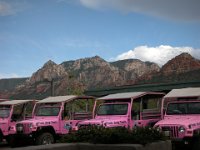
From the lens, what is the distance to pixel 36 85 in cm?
8750

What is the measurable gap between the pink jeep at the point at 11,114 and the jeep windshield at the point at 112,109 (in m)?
4.01

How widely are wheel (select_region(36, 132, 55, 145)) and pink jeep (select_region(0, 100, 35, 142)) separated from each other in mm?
1984

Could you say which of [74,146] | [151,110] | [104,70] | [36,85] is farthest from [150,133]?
[104,70]

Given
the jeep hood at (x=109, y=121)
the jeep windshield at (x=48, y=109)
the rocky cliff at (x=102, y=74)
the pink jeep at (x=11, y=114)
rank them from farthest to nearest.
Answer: the rocky cliff at (x=102, y=74)
the pink jeep at (x=11, y=114)
the jeep windshield at (x=48, y=109)
the jeep hood at (x=109, y=121)

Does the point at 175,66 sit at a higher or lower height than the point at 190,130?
higher

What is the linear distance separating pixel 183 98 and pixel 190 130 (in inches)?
92.8

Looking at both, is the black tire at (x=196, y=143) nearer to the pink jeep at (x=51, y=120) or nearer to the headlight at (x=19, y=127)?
the pink jeep at (x=51, y=120)

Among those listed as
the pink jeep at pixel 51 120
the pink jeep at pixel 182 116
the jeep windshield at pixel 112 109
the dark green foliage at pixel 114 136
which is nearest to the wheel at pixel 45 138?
the pink jeep at pixel 51 120

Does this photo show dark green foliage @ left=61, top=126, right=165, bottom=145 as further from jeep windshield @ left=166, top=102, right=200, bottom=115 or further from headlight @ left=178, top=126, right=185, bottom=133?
jeep windshield @ left=166, top=102, right=200, bottom=115

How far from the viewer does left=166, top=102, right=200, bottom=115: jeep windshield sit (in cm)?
1362

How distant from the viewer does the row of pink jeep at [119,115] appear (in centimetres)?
1284

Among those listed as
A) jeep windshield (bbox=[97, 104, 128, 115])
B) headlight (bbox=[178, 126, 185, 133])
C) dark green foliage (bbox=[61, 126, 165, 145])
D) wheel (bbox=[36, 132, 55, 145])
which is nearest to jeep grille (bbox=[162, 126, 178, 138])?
headlight (bbox=[178, 126, 185, 133])

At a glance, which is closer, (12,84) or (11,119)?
(11,119)

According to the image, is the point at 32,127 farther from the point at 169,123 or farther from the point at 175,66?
the point at 175,66
